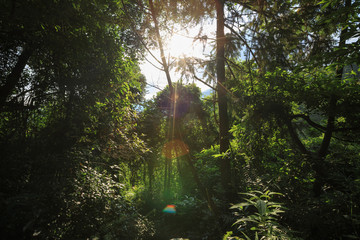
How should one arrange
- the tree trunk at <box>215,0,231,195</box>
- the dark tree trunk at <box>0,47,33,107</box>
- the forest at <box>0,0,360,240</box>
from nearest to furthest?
1. the forest at <box>0,0,360,240</box>
2. the dark tree trunk at <box>0,47,33,107</box>
3. the tree trunk at <box>215,0,231,195</box>

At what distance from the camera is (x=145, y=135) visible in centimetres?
468

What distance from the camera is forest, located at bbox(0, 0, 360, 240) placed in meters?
2.72

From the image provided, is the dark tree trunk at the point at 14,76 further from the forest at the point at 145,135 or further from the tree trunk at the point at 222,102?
the tree trunk at the point at 222,102

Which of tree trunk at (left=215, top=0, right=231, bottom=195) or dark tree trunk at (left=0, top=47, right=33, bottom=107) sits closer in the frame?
dark tree trunk at (left=0, top=47, right=33, bottom=107)

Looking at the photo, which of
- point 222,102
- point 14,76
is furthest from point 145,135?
point 222,102

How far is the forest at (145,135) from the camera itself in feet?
8.91

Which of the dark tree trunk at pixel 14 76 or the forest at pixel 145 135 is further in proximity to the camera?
the dark tree trunk at pixel 14 76

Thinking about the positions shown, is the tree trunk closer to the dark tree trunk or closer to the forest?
the forest

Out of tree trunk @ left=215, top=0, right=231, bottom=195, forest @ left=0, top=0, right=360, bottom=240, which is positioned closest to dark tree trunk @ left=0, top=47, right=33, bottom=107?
forest @ left=0, top=0, right=360, bottom=240

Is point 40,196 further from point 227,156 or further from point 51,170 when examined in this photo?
point 227,156

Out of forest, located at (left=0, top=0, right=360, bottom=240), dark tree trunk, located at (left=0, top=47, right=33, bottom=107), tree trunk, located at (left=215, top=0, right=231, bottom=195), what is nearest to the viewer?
forest, located at (left=0, top=0, right=360, bottom=240)

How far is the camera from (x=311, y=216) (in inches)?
118

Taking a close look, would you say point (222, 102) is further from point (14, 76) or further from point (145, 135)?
point (14, 76)

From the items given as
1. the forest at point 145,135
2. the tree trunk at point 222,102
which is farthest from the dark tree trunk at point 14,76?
the tree trunk at point 222,102
